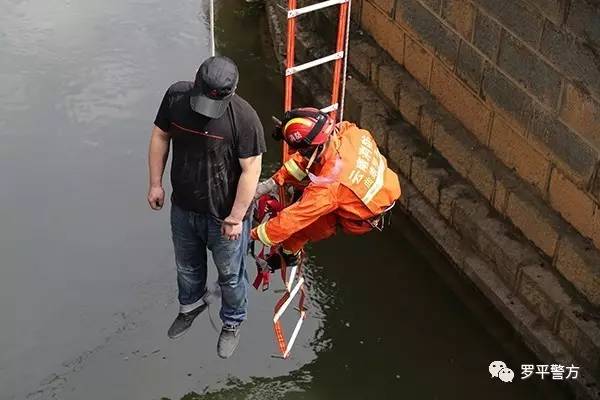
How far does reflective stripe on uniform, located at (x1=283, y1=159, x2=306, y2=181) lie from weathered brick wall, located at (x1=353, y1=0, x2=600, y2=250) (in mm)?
1572

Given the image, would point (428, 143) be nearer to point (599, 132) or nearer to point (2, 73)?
point (599, 132)

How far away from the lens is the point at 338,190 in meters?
5.01

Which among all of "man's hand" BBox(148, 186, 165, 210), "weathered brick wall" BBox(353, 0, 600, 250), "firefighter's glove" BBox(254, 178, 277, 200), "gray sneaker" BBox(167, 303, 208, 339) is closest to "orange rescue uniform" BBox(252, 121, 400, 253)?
"firefighter's glove" BBox(254, 178, 277, 200)

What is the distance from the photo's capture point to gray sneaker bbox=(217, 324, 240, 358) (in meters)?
5.39

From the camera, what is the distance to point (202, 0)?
375 inches

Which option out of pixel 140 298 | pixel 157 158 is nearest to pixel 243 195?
pixel 157 158

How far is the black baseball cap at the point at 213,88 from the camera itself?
14.5 feet

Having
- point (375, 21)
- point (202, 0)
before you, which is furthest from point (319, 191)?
point (202, 0)

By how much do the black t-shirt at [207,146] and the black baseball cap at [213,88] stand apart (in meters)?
0.11

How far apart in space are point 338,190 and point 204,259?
2.74 feet

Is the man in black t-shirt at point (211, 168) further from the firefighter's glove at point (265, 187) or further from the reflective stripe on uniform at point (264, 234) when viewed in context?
the firefighter's glove at point (265, 187)

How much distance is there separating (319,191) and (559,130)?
1.60 m

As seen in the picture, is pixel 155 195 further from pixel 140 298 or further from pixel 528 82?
pixel 528 82

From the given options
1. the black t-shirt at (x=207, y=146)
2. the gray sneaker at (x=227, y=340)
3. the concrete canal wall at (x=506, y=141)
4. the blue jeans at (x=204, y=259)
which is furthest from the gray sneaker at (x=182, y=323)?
the concrete canal wall at (x=506, y=141)
